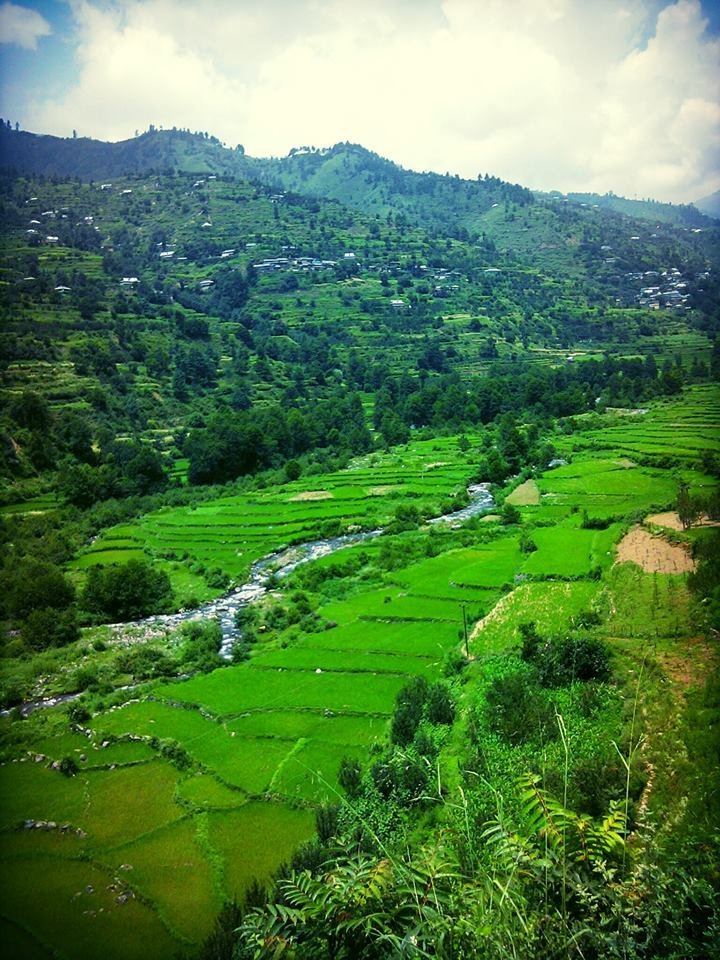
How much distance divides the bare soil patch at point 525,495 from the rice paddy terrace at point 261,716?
1.23 feet

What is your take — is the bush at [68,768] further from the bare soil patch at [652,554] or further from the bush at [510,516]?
the bush at [510,516]

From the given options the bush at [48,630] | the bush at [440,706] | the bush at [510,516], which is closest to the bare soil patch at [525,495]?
the bush at [510,516]

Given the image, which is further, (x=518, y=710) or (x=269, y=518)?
(x=269, y=518)

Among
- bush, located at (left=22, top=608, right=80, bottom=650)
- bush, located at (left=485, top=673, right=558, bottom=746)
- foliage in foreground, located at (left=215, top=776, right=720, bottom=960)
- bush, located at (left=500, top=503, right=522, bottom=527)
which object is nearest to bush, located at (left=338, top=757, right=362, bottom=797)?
bush, located at (left=485, top=673, right=558, bottom=746)

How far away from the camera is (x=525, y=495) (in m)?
43.9

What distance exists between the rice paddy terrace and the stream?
1.10 m

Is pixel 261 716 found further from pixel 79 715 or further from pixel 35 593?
pixel 35 593

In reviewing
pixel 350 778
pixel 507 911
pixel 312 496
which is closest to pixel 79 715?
pixel 350 778

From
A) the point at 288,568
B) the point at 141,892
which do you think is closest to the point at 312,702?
the point at 141,892

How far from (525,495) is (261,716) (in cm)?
2862

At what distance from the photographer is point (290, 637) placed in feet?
85.9

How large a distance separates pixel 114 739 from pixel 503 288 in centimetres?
12640

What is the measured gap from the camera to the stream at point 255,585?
1046 inches

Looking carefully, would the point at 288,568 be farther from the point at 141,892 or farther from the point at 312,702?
the point at 141,892
